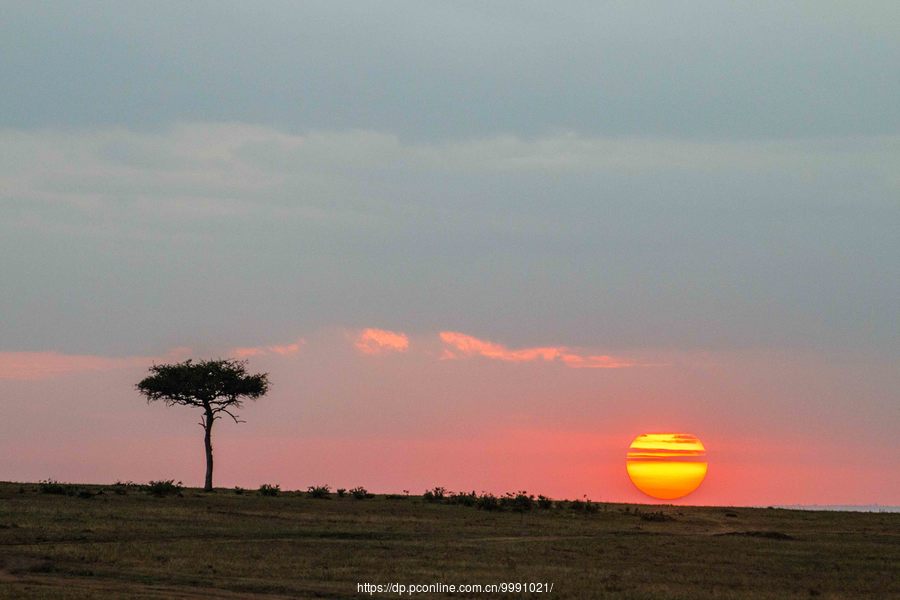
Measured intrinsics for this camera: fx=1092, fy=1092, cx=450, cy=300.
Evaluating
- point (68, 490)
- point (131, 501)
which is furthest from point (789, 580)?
point (68, 490)

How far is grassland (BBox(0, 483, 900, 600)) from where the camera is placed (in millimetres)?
38062

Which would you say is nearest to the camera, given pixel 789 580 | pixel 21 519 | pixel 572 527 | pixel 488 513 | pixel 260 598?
pixel 260 598

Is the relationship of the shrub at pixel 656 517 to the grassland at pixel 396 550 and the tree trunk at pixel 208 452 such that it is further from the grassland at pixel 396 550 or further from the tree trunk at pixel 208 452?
the tree trunk at pixel 208 452

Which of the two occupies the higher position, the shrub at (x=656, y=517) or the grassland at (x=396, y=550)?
the shrub at (x=656, y=517)

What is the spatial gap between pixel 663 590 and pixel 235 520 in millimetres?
30060

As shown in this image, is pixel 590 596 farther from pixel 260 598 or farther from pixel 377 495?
pixel 377 495

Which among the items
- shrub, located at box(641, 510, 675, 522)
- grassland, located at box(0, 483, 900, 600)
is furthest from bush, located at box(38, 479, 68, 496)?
shrub, located at box(641, 510, 675, 522)

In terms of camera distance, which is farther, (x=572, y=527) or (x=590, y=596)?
(x=572, y=527)

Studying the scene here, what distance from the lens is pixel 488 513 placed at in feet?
244

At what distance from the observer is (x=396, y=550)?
48.2 metres

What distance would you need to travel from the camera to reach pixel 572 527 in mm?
64750

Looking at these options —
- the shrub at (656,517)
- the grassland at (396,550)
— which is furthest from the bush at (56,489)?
the shrub at (656,517)

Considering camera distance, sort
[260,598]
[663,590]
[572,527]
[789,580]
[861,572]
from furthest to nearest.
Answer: [572,527], [861,572], [789,580], [663,590], [260,598]

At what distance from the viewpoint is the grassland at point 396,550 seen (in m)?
38.1
